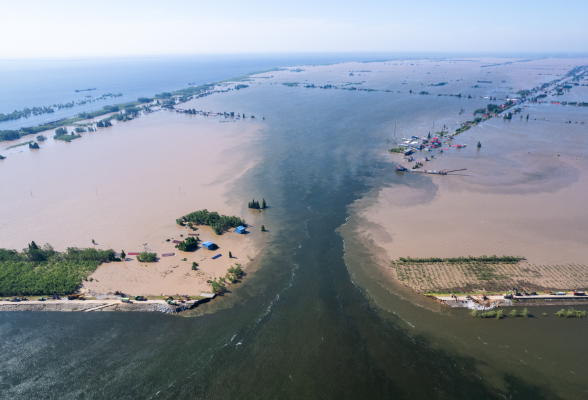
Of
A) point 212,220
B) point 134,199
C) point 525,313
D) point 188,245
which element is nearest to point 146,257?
point 188,245

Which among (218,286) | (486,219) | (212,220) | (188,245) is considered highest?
(212,220)

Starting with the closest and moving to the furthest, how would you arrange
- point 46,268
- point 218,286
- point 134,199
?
point 218,286 < point 46,268 < point 134,199

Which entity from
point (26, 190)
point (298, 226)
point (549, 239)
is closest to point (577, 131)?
point (549, 239)

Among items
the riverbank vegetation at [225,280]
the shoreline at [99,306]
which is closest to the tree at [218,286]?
the riverbank vegetation at [225,280]

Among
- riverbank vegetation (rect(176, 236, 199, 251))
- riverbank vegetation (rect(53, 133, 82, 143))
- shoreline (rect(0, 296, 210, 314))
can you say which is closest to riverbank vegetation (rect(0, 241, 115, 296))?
shoreline (rect(0, 296, 210, 314))

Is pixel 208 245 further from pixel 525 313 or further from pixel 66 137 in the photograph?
→ pixel 66 137

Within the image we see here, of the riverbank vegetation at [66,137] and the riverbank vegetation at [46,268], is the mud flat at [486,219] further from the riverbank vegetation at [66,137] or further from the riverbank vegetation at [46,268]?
the riverbank vegetation at [66,137]

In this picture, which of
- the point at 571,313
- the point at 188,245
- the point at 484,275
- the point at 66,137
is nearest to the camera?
the point at 571,313

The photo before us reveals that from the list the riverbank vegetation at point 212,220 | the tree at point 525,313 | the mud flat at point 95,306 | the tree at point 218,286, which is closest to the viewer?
the tree at point 525,313
